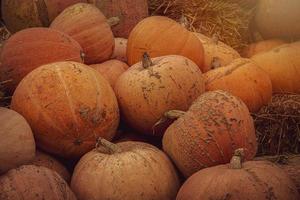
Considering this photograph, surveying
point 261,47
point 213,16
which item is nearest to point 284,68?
point 261,47

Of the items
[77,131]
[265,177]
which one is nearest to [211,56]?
[77,131]

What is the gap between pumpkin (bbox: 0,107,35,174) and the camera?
107 inches

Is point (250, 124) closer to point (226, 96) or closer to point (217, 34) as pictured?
point (226, 96)

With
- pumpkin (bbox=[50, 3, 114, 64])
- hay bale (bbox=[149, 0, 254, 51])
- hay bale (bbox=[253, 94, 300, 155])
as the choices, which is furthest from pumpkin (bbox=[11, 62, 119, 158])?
hay bale (bbox=[149, 0, 254, 51])

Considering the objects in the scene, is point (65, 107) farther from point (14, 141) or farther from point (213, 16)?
point (213, 16)

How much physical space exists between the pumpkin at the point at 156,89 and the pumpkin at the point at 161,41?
0.48 metres

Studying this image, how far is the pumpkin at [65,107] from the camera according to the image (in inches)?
123

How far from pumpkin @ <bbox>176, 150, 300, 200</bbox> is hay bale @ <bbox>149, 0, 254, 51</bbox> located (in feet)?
8.56

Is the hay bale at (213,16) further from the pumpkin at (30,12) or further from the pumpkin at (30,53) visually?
the pumpkin at (30,53)

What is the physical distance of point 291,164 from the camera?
3.16 meters

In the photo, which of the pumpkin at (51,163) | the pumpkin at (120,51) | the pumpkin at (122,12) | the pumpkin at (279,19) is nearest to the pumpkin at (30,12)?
the pumpkin at (122,12)

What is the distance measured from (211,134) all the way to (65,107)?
82cm

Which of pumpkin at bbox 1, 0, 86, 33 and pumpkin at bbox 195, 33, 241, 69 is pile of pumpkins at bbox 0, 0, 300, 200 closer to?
pumpkin at bbox 195, 33, 241, 69

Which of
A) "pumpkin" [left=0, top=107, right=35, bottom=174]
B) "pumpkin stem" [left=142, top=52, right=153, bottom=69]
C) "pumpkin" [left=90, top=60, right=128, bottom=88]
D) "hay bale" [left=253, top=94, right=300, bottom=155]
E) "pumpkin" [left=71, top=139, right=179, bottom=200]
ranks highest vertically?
"pumpkin stem" [left=142, top=52, right=153, bottom=69]
